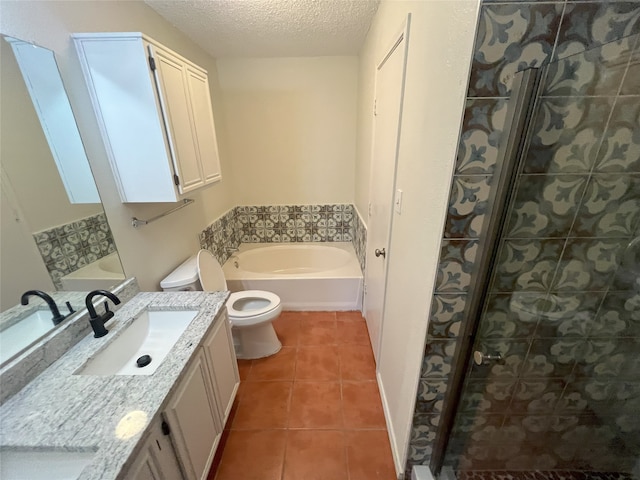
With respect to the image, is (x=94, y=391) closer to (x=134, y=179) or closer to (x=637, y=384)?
(x=134, y=179)

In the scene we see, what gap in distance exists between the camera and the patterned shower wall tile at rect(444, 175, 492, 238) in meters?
0.75

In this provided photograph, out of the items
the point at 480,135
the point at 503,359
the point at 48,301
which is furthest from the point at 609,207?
the point at 48,301

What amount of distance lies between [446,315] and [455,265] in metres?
0.20

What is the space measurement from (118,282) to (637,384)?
91.5 inches

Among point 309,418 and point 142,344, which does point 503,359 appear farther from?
point 142,344

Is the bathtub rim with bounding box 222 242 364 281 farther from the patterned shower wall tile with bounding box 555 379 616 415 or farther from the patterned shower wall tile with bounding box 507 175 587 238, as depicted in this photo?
the patterned shower wall tile with bounding box 507 175 587 238

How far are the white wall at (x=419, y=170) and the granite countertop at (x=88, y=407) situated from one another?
928 millimetres

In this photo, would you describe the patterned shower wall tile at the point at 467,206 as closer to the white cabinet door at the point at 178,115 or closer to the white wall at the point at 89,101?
the white cabinet door at the point at 178,115

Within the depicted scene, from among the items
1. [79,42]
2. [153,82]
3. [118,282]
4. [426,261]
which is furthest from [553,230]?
[79,42]

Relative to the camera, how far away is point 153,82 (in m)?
1.23

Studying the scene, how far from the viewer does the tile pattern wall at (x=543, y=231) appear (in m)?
0.62

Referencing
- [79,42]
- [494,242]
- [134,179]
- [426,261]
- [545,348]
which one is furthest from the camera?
[134,179]

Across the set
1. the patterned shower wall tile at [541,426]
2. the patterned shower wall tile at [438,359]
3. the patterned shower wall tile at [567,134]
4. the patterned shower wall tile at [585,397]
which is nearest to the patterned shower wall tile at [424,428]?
the patterned shower wall tile at [438,359]

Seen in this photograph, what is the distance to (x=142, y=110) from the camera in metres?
1.25
